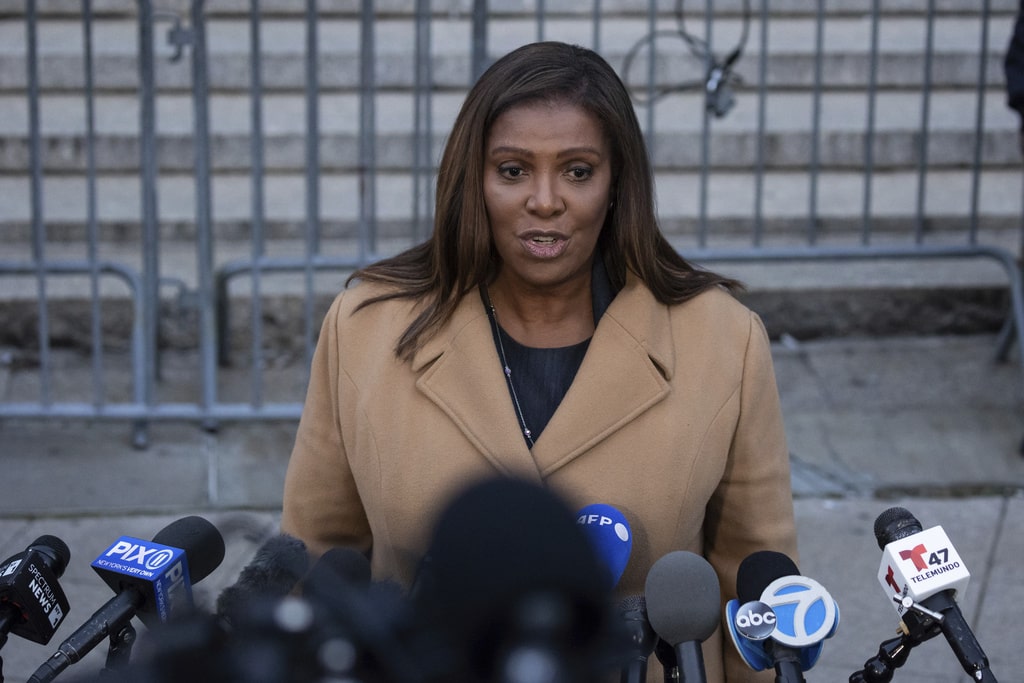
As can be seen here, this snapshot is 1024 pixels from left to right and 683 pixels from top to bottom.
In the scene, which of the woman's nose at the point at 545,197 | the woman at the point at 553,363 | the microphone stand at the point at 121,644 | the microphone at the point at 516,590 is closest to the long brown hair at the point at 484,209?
the woman at the point at 553,363

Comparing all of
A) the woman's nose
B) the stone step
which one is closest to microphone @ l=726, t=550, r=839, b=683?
the woman's nose

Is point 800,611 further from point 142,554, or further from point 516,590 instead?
point 142,554

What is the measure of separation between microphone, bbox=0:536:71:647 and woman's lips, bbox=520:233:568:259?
980mm

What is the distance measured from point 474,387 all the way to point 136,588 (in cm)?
84

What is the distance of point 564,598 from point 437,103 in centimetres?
625

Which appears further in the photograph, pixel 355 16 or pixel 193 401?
pixel 355 16

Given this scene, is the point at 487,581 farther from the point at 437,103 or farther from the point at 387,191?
the point at 437,103

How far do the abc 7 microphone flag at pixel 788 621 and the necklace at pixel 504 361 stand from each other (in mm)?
772

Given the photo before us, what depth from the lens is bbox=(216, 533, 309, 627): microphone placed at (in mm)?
1457

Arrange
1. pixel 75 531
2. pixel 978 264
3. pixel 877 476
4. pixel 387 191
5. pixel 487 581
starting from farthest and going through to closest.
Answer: pixel 387 191, pixel 978 264, pixel 877 476, pixel 75 531, pixel 487 581

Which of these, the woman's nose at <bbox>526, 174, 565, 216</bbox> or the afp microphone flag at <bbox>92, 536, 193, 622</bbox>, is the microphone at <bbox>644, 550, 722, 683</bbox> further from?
the woman's nose at <bbox>526, 174, 565, 216</bbox>

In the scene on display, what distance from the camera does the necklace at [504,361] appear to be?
2436 mm

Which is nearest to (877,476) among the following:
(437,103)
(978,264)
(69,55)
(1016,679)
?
(1016,679)

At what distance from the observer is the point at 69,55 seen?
7230 mm
